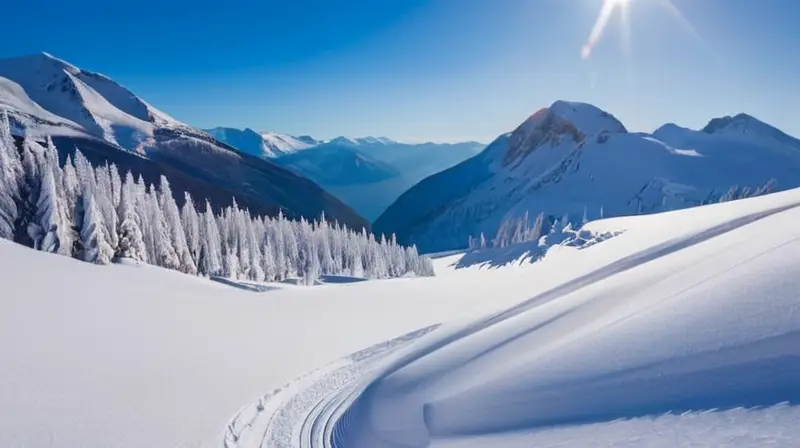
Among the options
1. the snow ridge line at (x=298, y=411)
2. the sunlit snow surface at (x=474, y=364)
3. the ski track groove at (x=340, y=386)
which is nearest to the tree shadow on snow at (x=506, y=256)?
the sunlit snow surface at (x=474, y=364)

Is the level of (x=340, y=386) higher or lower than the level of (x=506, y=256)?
lower

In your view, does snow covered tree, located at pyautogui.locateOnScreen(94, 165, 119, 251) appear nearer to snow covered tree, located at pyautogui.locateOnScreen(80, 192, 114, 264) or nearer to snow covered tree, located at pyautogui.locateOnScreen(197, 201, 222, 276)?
snow covered tree, located at pyautogui.locateOnScreen(80, 192, 114, 264)

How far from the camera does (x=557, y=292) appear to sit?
19.6 metres

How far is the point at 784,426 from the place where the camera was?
24.7 feet

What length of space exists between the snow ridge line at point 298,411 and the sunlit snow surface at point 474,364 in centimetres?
8

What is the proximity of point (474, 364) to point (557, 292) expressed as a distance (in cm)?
715

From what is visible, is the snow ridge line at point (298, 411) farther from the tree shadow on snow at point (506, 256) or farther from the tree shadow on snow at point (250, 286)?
the tree shadow on snow at point (506, 256)

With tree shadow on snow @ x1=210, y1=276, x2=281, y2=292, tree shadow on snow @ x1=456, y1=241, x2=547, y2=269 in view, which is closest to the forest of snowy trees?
tree shadow on snow @ x1=210, y1=276, x2=281, y2=292

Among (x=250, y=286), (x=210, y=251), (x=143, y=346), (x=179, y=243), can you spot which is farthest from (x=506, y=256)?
(x=143, y=346)

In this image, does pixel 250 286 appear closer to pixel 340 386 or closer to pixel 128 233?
pixel 128 233

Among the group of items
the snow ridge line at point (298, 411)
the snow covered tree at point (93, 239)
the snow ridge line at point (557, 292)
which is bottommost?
the snow ridge line at point (298, 411)

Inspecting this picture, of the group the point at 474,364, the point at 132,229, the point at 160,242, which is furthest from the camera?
the point at 160,242

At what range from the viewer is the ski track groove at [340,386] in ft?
45.6

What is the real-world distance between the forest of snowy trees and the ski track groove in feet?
76.8
